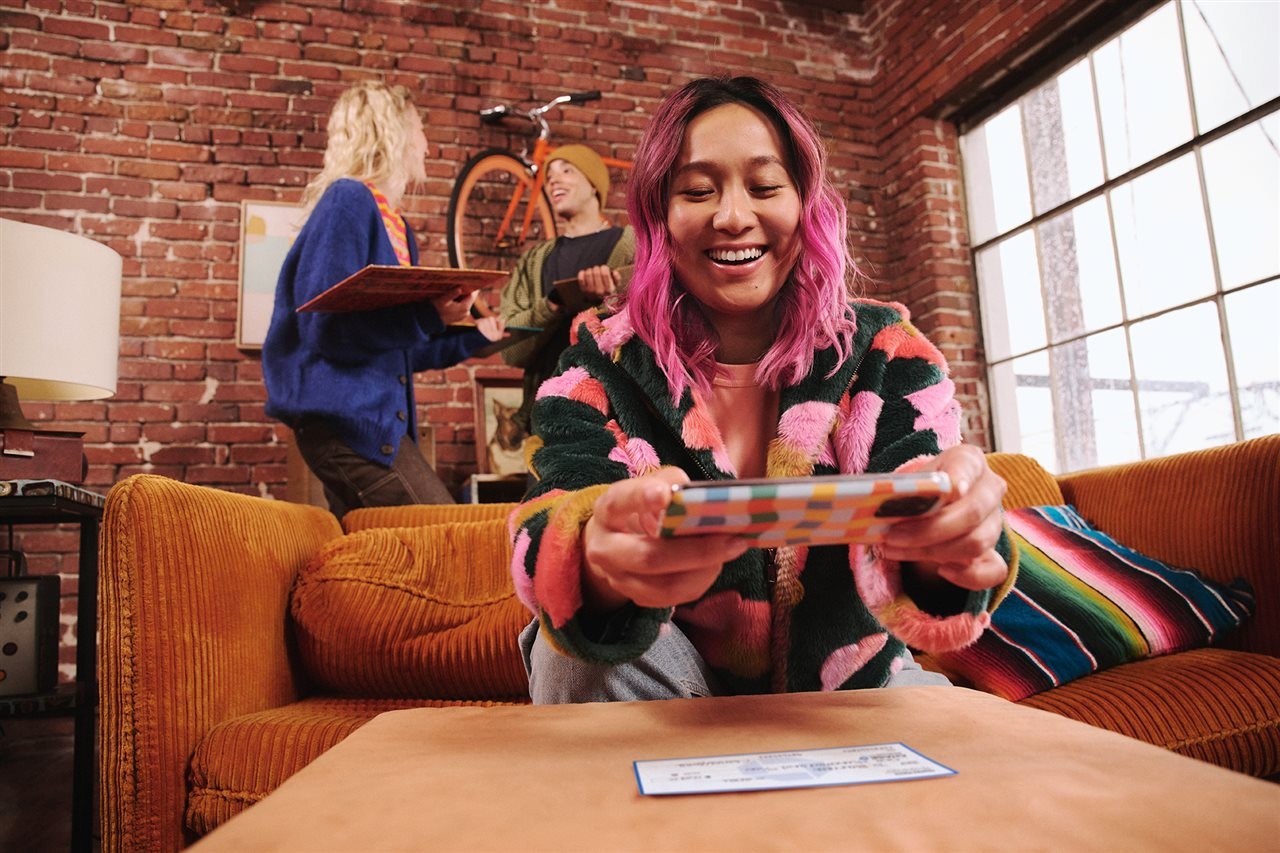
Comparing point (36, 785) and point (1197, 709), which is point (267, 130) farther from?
point (1197, 709)

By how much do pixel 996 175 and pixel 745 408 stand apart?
3240mm

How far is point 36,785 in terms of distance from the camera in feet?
7.86

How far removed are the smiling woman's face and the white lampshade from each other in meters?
1.61

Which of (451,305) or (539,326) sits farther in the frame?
(539,326)

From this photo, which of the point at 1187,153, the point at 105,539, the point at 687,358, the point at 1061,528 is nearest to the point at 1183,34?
the point at 1187,153

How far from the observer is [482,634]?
1521mm

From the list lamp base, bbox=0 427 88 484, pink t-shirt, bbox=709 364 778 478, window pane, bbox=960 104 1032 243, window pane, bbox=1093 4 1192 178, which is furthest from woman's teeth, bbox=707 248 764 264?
window pane, bbox=960 104 1032 243

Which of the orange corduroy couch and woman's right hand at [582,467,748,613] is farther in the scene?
the orange corduroy couch

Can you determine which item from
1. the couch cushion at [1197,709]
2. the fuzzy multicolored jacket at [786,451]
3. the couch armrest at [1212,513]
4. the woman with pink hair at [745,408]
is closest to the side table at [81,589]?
the woman with pink hair at [745,408]

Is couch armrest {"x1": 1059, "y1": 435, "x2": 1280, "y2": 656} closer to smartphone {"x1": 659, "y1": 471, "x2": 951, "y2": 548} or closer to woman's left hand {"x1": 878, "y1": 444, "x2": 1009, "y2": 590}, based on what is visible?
woman's left hand {"x1": 878, "y1": 444, "x2": 1009, "y2": 590}

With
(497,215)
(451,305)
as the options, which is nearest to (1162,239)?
(451,305)

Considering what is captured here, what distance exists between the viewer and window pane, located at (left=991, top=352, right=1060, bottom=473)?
349 cm

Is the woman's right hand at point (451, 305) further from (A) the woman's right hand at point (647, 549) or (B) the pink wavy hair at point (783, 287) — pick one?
(A) the woman's right hand at point (647, 549)

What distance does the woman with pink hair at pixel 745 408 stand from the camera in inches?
32.8
